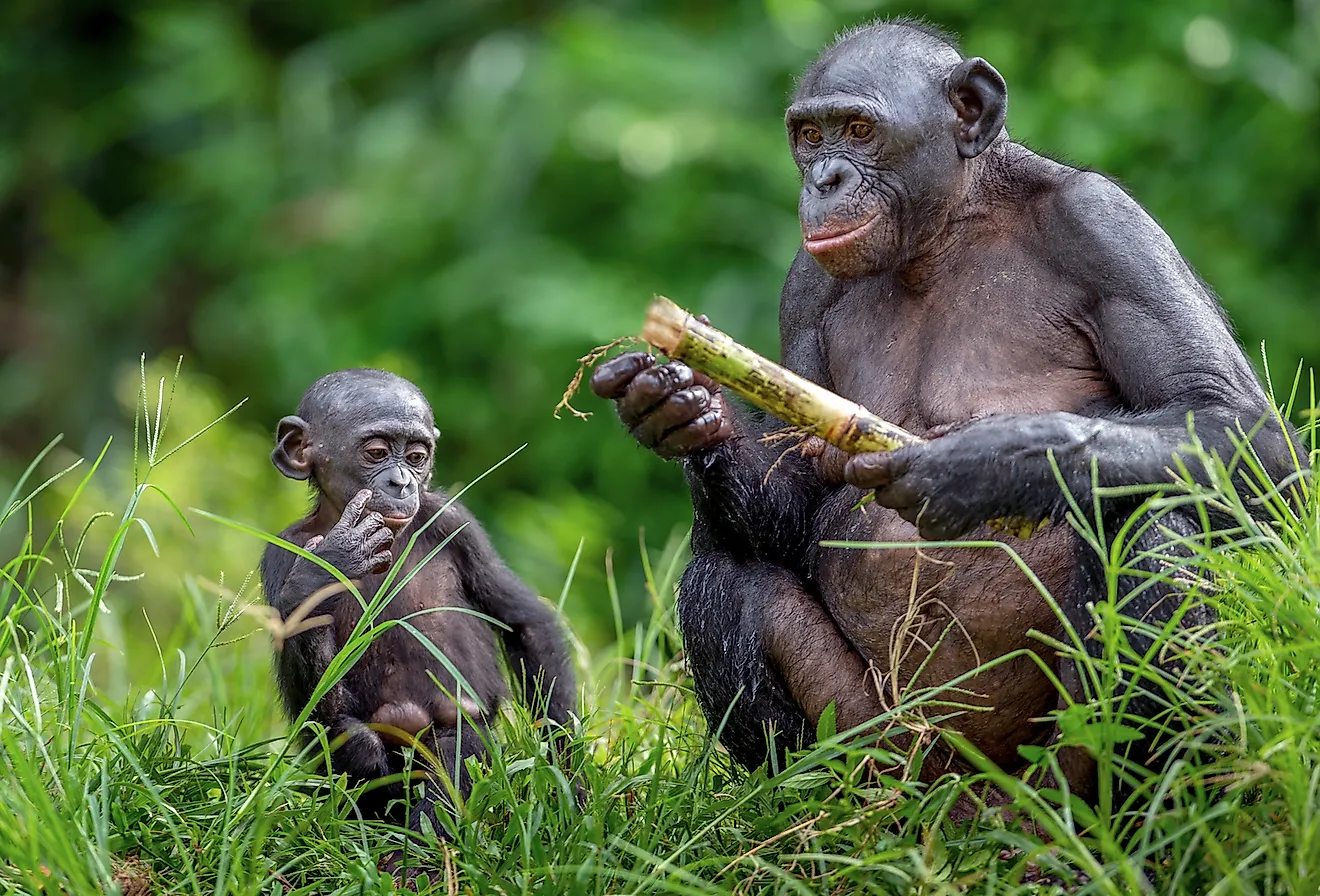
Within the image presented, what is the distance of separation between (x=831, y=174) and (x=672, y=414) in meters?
0.68

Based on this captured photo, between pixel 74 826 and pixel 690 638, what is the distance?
1.54 meters

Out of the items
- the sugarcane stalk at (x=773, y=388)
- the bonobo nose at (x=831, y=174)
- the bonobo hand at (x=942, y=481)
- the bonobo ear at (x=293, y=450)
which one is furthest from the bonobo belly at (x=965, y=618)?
the bonobo ear at (x=293, y=450)

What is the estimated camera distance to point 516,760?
3.71 m

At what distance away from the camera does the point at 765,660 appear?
12.7ft

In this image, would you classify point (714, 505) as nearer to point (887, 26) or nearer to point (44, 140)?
point (887, 26)

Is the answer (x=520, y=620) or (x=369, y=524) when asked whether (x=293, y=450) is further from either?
(x=520, y=620)

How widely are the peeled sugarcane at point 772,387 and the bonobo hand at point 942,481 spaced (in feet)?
0.18

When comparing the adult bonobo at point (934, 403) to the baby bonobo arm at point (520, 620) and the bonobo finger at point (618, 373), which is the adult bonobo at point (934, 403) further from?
the baby bonobo arm at point (520, 620)

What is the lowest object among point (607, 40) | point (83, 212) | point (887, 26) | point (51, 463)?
point (51, 463)

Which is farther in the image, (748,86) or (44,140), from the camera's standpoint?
(44,140)

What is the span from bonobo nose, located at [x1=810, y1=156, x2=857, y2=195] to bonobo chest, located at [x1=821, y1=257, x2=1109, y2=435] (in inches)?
14.5

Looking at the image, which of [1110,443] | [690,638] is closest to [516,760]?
[690,638]

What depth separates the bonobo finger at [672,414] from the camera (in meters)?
3.55

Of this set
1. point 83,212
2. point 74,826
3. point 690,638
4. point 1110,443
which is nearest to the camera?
point 74,826
